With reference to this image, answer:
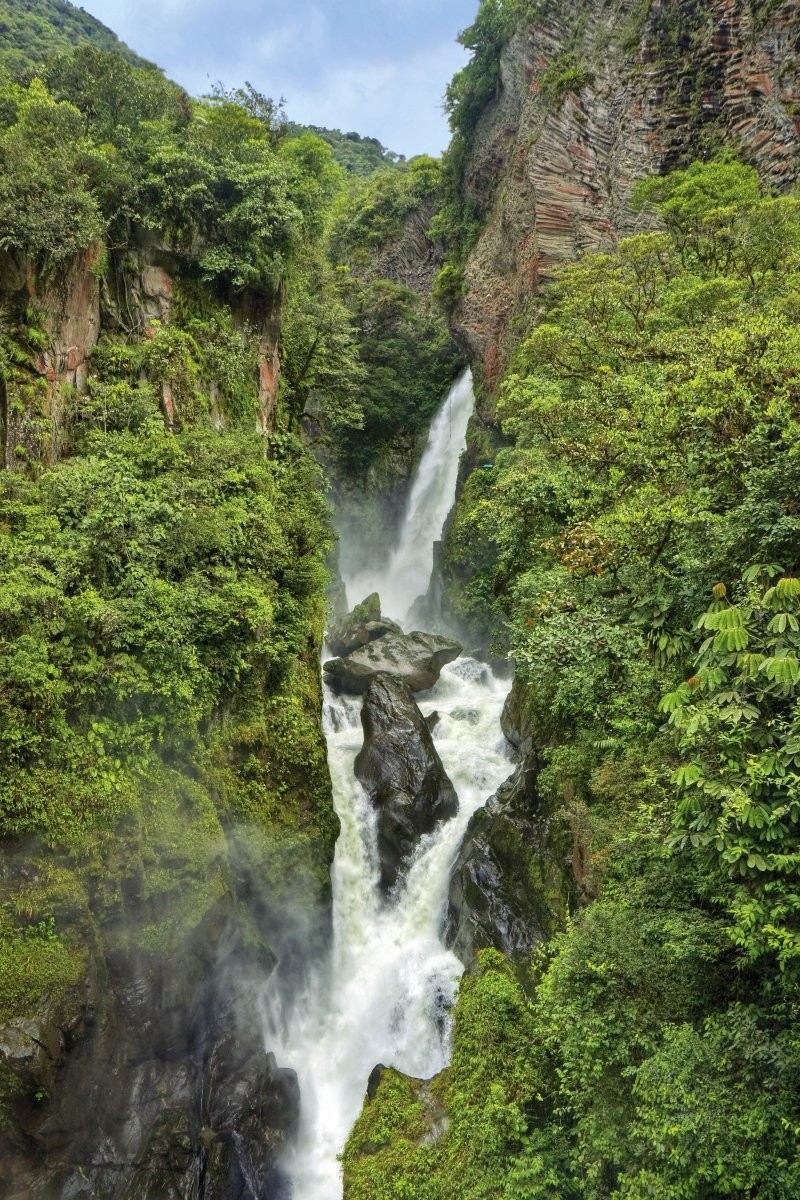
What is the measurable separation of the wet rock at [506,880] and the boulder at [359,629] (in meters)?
10.0

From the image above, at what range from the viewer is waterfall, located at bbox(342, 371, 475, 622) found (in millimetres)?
29391

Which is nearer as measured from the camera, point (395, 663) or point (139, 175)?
point (139, 175)

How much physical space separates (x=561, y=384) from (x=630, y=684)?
27.2 ft

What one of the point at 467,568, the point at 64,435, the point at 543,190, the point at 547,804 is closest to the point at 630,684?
the point at 547,804

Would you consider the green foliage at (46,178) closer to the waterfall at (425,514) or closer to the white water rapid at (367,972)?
the white water rapid at (367,972)

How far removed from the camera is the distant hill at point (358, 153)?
5612 centimetres

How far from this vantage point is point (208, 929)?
32.9 feet

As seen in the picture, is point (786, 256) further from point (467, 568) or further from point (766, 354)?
point (467, 568)

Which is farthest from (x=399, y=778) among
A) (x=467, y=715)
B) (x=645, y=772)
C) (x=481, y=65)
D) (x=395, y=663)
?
(x=481, y=65)

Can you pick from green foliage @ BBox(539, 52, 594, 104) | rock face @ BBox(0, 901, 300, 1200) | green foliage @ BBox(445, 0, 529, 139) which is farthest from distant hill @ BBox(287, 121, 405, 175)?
rock face @ BBox(0, 901, 300, 1200)

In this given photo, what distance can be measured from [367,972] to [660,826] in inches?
365

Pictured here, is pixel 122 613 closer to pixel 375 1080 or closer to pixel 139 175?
pixel 375 1080

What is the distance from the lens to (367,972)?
1244 centimetres

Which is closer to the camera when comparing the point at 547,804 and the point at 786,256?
the point at 547,804
